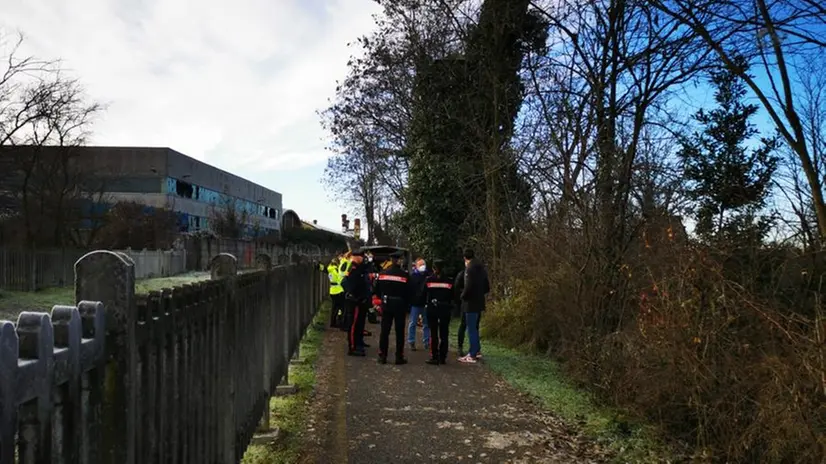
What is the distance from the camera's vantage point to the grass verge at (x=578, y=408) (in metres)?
5.83

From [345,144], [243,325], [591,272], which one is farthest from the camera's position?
[345,144]

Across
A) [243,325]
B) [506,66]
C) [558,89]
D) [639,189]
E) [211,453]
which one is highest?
[506,66]

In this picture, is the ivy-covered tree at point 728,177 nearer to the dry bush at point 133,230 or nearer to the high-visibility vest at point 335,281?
the high-visibility vest at point 335,281

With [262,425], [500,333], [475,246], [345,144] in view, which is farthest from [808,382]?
[345,144]

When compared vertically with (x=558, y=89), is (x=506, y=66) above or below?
above

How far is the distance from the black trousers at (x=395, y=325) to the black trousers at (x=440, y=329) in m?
0.47

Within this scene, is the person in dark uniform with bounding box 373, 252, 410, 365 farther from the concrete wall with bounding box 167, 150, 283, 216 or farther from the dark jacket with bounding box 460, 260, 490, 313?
the concrete wall with bounding box 167, 150, 283, 216

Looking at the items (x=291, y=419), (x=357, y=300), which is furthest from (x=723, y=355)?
(x=357, y=300)

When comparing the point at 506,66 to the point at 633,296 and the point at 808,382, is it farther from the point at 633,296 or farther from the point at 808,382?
the point at 808,382

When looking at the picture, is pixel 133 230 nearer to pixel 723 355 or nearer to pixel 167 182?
pixel 167 182

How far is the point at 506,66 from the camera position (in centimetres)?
1511

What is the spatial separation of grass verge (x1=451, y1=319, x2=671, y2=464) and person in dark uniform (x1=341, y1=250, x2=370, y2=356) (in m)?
2.21

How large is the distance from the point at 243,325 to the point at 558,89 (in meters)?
6.99

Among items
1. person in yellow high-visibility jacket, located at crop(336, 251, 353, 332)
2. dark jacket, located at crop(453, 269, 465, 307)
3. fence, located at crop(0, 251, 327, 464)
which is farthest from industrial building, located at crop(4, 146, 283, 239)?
fence, located at crop(0, 251, 327, 464)
